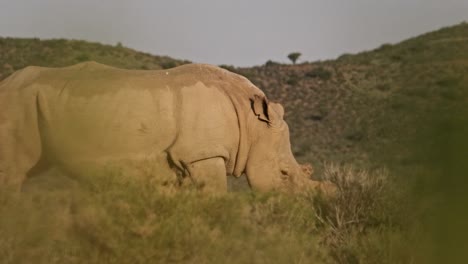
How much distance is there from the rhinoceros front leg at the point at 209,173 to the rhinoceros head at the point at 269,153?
940 mm

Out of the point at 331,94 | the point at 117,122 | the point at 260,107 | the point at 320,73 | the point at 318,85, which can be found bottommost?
the point at 331,94

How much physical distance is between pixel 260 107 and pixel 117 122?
6.80 ft

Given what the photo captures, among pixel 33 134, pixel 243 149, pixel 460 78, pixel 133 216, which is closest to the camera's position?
pixel 460 78

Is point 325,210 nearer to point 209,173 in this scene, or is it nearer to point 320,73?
point 209,173

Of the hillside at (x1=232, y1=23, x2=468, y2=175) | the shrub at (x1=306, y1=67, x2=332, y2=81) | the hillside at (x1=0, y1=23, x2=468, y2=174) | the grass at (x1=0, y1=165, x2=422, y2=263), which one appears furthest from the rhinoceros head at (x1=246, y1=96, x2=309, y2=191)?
the shrub at (x1=306, y1=67, x2=332, y2=81)

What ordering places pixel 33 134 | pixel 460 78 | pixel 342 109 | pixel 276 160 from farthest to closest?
pixel 342 109 → pixel 276 160 → pixel 33 134 → pixel 460 78

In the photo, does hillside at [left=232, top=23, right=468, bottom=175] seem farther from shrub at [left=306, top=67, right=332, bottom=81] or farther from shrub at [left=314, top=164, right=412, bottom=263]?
shrub at [left=314, top=164, right=412, bottom=263]

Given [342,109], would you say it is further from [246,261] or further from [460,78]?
[460,78]

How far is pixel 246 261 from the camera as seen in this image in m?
5.97

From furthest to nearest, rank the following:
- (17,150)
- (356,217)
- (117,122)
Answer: (356,217) < (17,150) < (117,122)

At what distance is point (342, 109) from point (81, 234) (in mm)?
30591

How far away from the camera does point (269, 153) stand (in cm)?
905

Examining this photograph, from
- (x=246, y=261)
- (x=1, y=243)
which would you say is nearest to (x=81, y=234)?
(x=1, y=243)

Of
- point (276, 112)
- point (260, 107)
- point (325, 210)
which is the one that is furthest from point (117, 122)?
point (325, 210)
